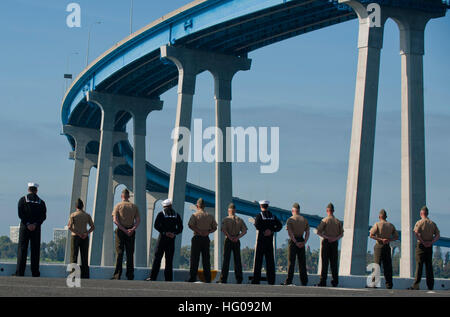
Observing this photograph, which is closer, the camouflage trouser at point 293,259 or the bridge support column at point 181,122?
the camouflage trouser at point 293,259

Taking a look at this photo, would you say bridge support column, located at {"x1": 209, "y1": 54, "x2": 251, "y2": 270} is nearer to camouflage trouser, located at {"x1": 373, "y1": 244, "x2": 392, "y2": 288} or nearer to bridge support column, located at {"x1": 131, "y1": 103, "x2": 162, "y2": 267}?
bridge support column, located at {"x1": 131, "y1": 103, "x2": 162, "y2": 267}

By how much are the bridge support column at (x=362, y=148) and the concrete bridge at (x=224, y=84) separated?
0.04 m

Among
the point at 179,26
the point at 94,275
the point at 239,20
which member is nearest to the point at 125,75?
the point at 179,26

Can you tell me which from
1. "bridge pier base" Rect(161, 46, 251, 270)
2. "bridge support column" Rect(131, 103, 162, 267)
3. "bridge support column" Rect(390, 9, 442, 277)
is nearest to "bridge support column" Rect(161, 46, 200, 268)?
"bridge pier base" Rect(161, 46, 251, 270)

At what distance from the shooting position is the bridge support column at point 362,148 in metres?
31.4

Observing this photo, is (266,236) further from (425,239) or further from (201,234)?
(425,239)

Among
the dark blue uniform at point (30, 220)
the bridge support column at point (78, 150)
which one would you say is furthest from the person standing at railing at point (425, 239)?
the bridge support column at point (78, 150)

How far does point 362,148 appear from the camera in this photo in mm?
32125

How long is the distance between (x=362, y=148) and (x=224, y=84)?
56.3ft

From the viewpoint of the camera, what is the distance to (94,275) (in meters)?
21.3

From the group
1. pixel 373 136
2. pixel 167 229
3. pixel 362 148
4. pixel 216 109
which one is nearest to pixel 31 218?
pixel 167 229

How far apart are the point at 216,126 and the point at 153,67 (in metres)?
8.22

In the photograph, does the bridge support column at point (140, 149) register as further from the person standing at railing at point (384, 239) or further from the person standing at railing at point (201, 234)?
the person standing at railing at point (384, 239)
